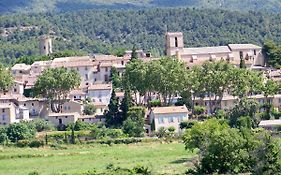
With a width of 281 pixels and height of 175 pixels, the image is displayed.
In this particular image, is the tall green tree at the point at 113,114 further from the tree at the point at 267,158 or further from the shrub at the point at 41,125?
the tree at the point at 267,158

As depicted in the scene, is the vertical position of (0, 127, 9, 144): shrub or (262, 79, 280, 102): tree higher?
(262, 79, 280, 102): tree

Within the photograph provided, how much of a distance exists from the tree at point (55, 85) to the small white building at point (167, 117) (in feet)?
29.2

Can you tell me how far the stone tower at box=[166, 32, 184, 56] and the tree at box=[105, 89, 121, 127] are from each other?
24699 millimetres

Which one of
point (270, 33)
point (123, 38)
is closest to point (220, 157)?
point (270, 33)

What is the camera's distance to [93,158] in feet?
218

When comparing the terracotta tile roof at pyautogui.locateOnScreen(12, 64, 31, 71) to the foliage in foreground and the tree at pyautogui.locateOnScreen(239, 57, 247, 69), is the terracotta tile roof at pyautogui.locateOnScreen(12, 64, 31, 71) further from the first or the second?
the foliage in foreground

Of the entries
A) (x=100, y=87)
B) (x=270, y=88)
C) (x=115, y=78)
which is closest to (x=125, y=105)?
(x=100, y=87)

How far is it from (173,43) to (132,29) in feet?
257

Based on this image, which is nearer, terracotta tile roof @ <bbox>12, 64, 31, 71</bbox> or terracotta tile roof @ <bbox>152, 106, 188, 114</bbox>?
terracotta tile roof @ <bbox>152, 106, 188, 114</bbox>

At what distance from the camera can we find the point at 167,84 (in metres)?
80.9

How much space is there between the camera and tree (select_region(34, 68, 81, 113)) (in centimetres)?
8312

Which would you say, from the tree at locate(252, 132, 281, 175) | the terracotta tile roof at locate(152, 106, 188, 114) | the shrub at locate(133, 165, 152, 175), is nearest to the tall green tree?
the terracotta tile roof at locate(152, 106, 188, 114)

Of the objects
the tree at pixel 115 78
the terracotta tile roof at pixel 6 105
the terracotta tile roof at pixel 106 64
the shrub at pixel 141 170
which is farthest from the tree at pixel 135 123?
the shrub at pixel 141 170

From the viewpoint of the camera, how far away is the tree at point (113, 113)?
7906 centimetres
